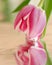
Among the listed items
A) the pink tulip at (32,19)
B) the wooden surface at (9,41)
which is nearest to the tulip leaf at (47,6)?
the pink tulip at (32,19)

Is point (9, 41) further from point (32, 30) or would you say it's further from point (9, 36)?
point (32, 30)

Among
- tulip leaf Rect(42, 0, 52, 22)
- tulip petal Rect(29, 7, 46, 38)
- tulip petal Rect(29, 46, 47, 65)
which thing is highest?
tulip leaf Rect(42, 0, 52, 22)

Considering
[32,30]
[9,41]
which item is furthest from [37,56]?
[9,41]

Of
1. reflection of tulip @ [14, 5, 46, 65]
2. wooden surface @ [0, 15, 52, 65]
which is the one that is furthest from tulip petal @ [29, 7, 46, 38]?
wooden surface @ [0, 15, 52, 65]

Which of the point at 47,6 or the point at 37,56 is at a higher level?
the point at 47,6

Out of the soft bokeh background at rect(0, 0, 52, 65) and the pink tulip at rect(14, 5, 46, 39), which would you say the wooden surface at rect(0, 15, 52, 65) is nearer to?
the soft bokeh background at rect(0, 0, 52, 65)

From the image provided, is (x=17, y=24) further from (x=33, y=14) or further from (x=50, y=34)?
(x=50, y=34)
